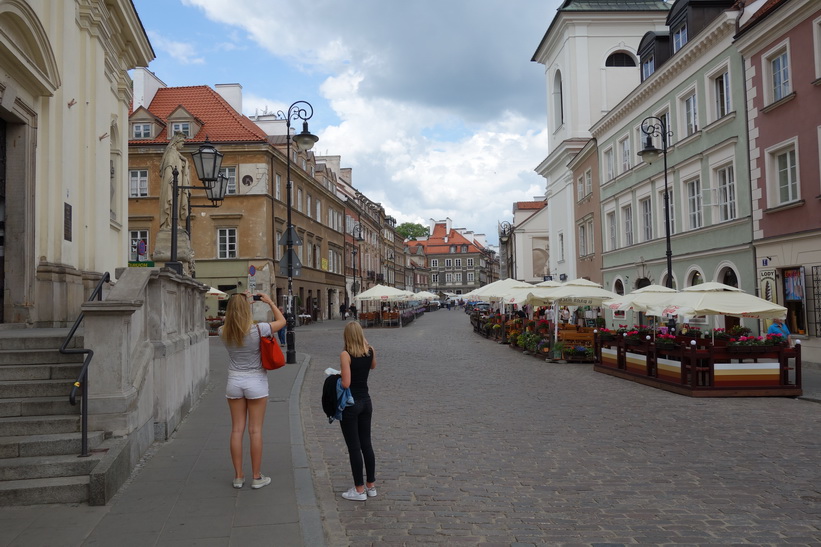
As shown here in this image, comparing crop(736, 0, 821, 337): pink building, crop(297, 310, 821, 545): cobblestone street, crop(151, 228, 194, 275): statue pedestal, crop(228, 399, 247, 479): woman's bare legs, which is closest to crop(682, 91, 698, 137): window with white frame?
crop(736, 0, 821, 337): pink building

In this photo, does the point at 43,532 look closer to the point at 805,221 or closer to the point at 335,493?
the point at 335,493

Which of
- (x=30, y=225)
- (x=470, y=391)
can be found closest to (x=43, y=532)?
(x=30, y=225)

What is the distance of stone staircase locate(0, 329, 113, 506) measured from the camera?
582 cm

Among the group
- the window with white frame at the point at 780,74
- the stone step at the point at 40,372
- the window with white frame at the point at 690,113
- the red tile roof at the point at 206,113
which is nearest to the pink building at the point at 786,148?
the window with white frame at the point at 780,74

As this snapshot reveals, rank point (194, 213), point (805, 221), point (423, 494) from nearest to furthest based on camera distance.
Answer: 1. point (423, 494)
2. point (805, 221)
3. point (194, 213)

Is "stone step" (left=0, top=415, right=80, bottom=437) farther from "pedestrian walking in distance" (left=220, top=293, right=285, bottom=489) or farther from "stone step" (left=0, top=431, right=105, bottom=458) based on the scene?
"pedestrian walking in distance" (left=220, top=293, right=285, bottom=489)

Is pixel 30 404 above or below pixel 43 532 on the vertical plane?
above

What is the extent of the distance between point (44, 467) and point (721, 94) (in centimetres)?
2337

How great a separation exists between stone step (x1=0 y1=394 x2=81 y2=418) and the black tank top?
108 inches

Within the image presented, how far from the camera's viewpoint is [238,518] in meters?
5.51

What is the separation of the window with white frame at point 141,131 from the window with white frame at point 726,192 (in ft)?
110

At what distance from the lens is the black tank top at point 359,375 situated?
251 inches

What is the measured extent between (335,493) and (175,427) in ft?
11.3

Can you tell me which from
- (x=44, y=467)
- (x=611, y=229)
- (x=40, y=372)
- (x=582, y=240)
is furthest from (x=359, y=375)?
(x=582, y=240)
